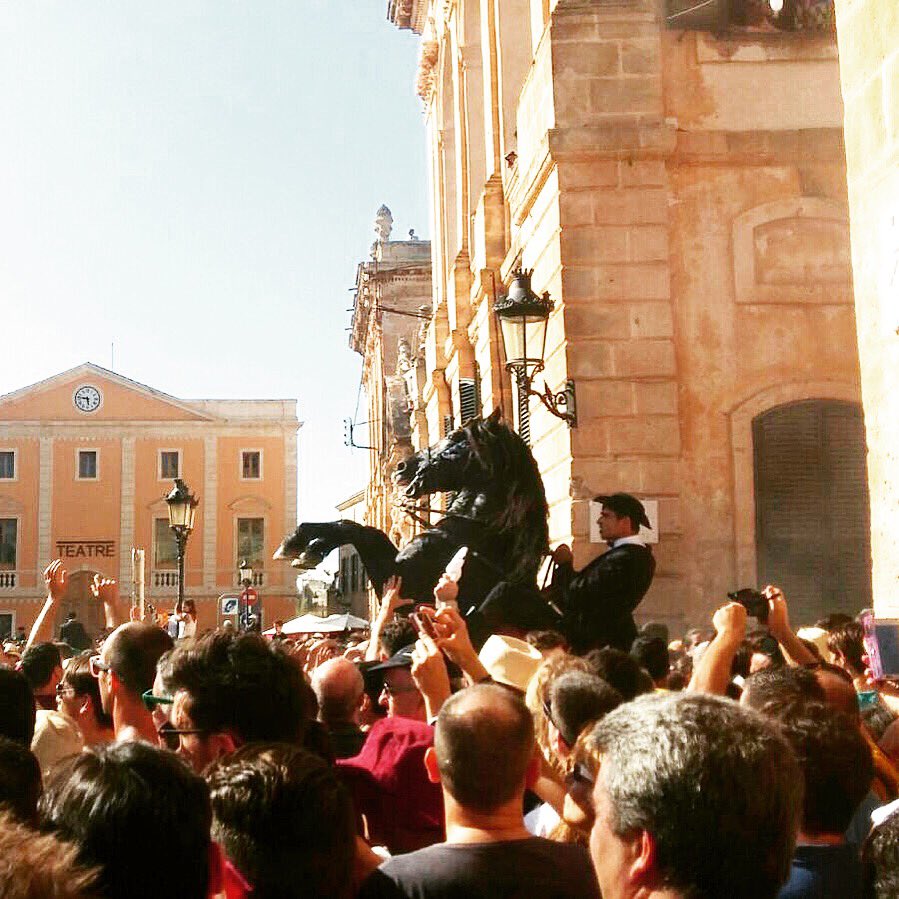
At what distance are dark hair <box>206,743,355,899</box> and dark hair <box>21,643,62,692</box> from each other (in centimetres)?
462

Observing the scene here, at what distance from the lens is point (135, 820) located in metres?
2.64

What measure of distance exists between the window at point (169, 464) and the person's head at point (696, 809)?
238 feet

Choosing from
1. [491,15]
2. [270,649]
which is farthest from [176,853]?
[491,15]

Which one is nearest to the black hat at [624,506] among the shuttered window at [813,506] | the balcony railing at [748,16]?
the shuttered window at [813,506]

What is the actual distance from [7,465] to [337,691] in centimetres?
7074

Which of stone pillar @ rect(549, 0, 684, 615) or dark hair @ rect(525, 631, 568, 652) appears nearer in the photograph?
dark hair @ rect(525, 631, 568, 652)

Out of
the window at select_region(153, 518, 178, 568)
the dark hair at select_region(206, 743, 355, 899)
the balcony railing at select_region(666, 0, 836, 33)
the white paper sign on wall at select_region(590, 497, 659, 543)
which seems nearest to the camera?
the dark hair at select_region(206, 743, 355, 899)

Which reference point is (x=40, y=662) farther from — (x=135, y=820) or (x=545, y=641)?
(x=135, y=820)

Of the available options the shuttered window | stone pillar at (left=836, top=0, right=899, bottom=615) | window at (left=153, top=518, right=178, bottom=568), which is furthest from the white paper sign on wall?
window at (left=153, top=518, right=178, bottom=568)

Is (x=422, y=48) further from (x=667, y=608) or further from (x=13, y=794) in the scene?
(x=13, y=794)

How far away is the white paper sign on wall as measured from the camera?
13602 millimetres

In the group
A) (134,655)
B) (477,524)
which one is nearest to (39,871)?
(134,655)

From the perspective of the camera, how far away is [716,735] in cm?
255

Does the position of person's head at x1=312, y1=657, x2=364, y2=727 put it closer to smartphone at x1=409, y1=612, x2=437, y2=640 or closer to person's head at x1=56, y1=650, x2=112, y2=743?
smartphone at x1=409, y1=612, x2=437, y2=640
